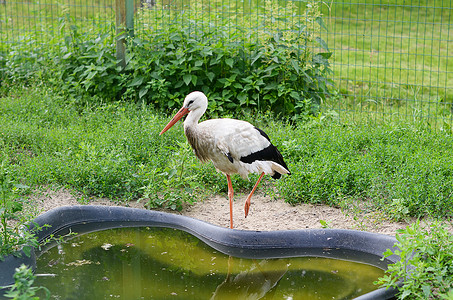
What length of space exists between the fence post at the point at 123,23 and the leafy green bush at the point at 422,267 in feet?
16.4

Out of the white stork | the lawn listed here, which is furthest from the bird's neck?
the lawn

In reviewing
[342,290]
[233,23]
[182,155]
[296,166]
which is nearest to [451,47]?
[233,23]

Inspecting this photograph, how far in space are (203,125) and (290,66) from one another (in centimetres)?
266

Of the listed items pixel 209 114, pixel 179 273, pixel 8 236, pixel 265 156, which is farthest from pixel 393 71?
pixel 8 236

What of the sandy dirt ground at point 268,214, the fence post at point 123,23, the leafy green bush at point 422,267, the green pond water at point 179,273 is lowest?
the green pond water at point 179,273

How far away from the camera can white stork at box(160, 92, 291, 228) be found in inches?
187

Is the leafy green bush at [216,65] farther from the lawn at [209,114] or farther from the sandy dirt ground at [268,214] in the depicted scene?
the sandy dirt ground at [268,214]

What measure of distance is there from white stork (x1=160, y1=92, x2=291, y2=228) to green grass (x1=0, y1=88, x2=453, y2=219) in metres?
0.47

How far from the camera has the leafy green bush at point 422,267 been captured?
3.49m

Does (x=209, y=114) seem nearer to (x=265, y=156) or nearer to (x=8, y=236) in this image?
(x=265, y=156)

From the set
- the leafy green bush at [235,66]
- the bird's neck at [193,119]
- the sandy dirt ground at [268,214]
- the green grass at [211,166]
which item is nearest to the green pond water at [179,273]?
the sandy dirt ground at [268,214]

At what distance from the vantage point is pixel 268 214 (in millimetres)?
5184

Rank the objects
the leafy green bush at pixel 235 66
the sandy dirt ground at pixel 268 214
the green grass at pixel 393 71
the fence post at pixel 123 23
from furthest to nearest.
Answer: the fence post at pixel 123 23, the green grass at pixel 393 71, the leafy green bush at pixel 235 66, the sandy dirt ground at pixel 268 214

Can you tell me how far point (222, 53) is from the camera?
726 centimetres
